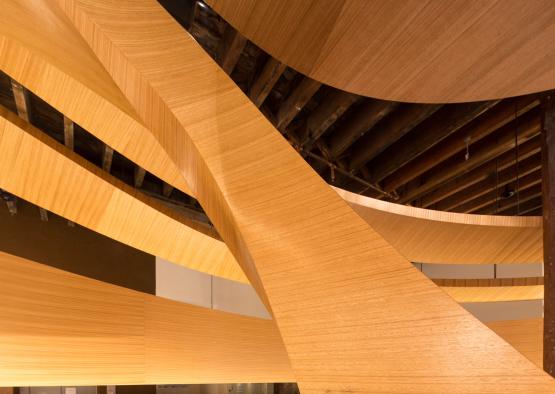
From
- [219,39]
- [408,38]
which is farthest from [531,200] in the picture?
[408,38]

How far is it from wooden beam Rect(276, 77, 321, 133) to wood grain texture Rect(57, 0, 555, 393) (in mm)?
1953

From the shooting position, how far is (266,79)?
306 cm

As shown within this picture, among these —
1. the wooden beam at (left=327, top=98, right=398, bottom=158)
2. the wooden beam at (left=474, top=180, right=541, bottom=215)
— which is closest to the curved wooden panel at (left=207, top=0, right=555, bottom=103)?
the wooden beam at (left=327, top=98, right=398, bottom=158)

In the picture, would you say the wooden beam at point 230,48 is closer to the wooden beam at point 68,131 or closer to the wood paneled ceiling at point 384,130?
the wood paneled ceiling at point 384,130

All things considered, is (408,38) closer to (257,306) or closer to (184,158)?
(184,158)

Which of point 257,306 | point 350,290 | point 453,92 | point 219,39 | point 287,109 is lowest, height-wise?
point 257,306

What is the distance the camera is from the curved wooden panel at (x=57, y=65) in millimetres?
1368

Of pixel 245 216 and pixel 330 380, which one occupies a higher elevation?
pixel 245 216

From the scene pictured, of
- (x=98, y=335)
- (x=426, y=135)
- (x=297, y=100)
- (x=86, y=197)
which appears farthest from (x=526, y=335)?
(x=86, y=197)

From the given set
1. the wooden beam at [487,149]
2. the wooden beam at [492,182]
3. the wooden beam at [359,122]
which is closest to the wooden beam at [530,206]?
the wooden beam at [492,182]

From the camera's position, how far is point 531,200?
623 centimetres

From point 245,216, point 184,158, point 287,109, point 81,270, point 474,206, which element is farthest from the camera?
point 474,206

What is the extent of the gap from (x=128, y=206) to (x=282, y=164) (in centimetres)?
177

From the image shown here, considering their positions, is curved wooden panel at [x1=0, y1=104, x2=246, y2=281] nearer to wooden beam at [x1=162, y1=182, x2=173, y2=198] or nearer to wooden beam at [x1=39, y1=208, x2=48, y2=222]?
wooden beam at [x1=162, y1=182, x2=173, y2=198]
